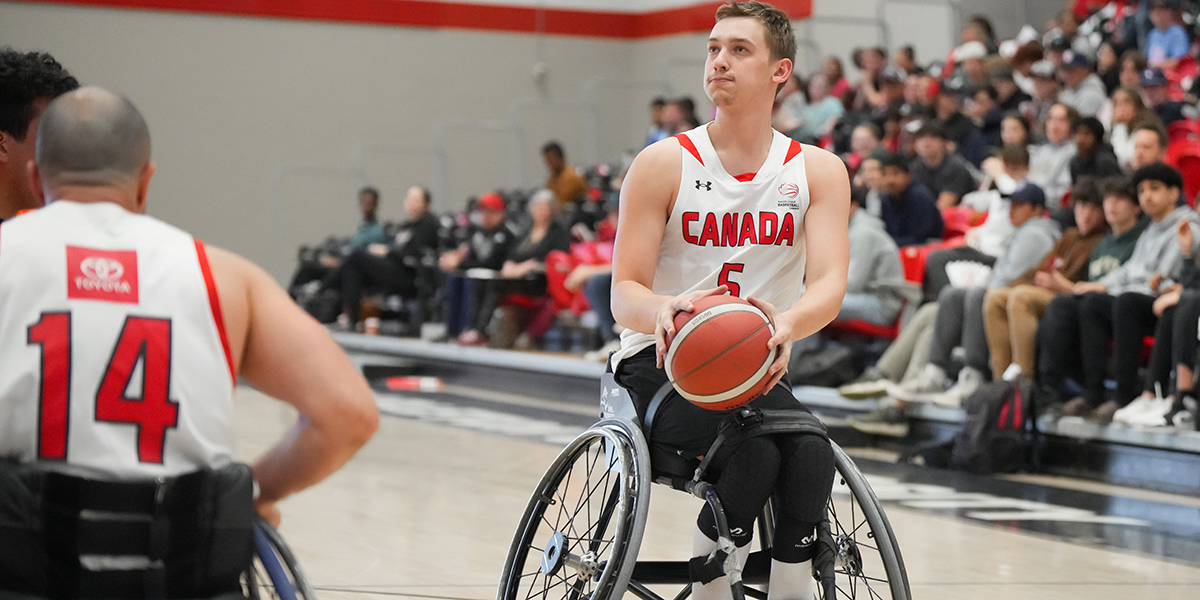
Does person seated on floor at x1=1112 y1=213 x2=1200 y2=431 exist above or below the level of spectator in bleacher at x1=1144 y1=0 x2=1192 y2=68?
below

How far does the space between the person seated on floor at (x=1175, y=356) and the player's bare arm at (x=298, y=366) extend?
4.76 metres

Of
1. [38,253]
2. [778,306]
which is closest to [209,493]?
[38,253]

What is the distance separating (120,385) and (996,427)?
5095 mm

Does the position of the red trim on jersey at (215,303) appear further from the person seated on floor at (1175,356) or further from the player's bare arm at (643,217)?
the person seated on floor at (1175,356)

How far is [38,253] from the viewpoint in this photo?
170 cm

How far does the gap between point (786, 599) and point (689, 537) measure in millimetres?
2203

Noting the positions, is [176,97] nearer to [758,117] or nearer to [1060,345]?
[1060,345]

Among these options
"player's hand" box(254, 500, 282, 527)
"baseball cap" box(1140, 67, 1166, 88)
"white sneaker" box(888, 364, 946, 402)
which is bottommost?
"white sneaker" box(888, 364, 946, 402)

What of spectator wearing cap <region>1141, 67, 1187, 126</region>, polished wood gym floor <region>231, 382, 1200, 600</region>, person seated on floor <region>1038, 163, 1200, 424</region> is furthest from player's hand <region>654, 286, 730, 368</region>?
spectator wearing cap <region>1141, 67, 1187, 126</region>

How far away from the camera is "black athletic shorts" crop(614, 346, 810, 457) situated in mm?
2670

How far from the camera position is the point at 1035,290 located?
6.43 m

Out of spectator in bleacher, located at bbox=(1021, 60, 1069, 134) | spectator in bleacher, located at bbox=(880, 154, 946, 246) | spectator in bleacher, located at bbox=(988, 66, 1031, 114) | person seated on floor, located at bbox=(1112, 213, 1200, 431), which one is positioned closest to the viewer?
person seated on floor, located at bbox=(1112, 213, 1200, 431)

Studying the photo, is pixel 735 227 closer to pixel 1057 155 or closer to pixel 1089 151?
pixel 1089 151

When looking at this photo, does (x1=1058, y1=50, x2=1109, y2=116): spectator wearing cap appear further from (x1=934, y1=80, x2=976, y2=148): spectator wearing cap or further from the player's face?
the player's face
